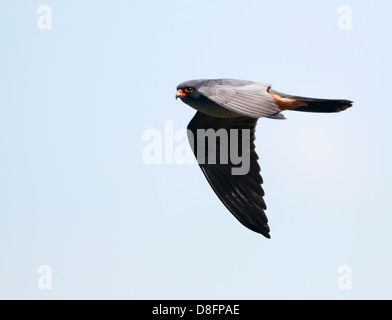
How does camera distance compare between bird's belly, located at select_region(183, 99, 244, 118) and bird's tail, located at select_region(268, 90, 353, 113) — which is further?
bird's tail, located at select_region(268, 90, 353, 113)

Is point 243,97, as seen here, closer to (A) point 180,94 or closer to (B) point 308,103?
(A) point 180,94

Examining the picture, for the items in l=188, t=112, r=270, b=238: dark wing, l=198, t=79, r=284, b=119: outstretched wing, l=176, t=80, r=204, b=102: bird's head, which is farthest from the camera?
l=188, t=112, r=270, b=238: dark wing

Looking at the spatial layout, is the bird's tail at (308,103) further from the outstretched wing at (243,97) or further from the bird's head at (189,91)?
the bird's head at (189,91)

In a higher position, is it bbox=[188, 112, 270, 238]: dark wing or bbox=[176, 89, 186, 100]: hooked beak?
bbox=[176, 89, 186, 100]: hooked beak

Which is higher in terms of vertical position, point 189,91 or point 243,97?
point 189,91

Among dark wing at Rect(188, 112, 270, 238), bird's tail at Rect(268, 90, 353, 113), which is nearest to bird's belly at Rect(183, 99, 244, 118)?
bird's tail at Rect(268, 90, 353, 113)

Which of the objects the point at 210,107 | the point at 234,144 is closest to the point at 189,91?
the point at 210,107

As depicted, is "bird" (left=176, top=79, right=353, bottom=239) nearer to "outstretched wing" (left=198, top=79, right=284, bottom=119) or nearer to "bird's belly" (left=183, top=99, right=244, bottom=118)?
"bird's belly" (left=183, top=99, right=244, bottom=118)

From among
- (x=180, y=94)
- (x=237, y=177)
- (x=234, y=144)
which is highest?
(x=180, y=94)
